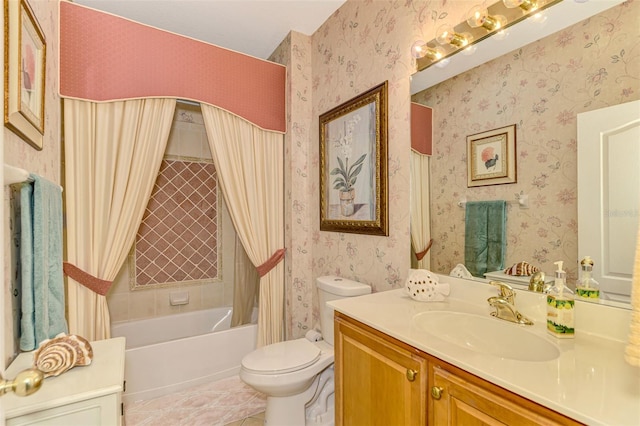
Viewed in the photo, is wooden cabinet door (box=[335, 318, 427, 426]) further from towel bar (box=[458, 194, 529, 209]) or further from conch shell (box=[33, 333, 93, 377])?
conch shell (box=[33, 333, 93, 377])

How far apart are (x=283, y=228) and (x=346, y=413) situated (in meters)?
1.55

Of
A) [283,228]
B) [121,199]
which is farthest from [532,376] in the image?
[121,199]

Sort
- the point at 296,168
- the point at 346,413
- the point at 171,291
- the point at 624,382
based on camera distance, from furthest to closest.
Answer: the point at 171,291
the point at 296,168
the point at 346,413
the point at 624,382

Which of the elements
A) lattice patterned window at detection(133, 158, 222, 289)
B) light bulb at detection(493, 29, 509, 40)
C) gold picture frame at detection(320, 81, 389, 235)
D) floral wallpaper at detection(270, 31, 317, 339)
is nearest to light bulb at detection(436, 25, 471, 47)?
light bulb at detection(493, 29, 509, 40)

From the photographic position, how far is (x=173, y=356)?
230 cm

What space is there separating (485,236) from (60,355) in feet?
5.47

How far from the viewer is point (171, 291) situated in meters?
3.07

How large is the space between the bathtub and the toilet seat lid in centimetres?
76

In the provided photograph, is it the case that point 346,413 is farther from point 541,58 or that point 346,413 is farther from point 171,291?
point 171,291

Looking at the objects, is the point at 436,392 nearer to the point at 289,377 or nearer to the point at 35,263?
the point at 289,377

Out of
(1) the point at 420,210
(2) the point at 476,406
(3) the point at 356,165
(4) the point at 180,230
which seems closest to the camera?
(2) the point at 476,406

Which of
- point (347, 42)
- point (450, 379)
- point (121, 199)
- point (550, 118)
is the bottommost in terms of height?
point (450, 379)

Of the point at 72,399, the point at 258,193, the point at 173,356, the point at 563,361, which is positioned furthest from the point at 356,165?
the point at 173,356

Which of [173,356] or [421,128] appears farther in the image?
[173,356]
